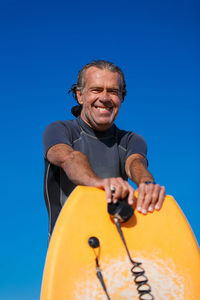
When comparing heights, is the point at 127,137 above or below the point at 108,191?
above

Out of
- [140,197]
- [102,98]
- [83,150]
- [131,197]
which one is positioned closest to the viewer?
[131,197]

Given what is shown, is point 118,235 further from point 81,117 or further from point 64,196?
point 81,117

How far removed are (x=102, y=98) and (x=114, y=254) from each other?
1633 mm

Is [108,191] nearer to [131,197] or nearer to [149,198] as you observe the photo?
[131,197]

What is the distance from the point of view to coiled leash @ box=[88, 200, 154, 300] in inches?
84.5

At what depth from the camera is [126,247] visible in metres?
2.26

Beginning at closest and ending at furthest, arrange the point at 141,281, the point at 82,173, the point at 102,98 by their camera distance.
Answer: the point at 141,281 < the point at 82,173 < the point at 102,98

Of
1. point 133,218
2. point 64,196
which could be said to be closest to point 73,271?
point 133,218

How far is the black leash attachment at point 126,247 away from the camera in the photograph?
216 centimetres

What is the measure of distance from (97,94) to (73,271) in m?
1.83

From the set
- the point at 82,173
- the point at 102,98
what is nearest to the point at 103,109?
the point at 102,98

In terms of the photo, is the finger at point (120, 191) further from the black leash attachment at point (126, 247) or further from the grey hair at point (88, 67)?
the grey hair at point (88, 67)

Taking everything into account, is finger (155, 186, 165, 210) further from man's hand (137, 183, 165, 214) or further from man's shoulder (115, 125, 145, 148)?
man's shoulder (115, 125, 145, 148)

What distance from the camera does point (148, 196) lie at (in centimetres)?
245
